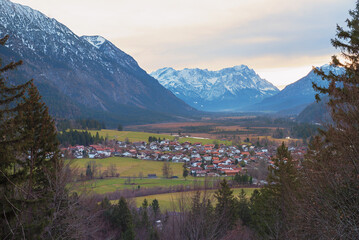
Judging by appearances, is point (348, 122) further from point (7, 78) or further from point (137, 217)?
point (137, 217)

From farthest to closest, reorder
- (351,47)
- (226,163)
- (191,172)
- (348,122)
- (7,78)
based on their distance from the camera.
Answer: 1. (226,163)
2. (191,172)
3. (351,47)
4. (7,78)
5. (348,122)

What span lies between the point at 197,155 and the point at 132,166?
79.1 feet

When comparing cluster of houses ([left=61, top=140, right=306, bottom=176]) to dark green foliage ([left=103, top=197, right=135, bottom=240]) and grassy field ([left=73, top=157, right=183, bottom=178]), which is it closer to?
grassy field ([left=73, top=157, right=183, bottom=178])

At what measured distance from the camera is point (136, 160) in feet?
257

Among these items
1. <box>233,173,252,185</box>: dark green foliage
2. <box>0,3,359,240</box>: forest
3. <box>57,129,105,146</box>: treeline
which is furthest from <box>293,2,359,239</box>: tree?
<box>57,129,105,146</box>: treeline

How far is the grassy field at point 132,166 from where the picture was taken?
64562 millimetres

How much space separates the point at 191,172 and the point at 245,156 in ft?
84.3

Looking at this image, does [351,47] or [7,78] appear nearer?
[7,78]

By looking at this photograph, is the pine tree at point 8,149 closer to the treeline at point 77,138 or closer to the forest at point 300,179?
the forest at point 300,179

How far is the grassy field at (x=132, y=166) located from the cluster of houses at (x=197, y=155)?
124 inches

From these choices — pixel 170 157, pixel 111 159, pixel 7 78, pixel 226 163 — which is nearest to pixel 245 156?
pixel 226 163

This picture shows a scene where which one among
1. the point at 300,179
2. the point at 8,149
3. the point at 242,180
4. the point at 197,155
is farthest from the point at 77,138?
the point at 300,179

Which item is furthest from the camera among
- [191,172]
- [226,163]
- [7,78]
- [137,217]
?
[226,163]

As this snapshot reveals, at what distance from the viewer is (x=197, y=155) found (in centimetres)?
8900
